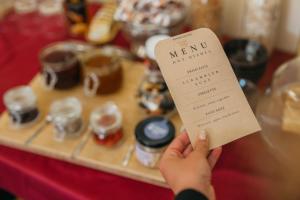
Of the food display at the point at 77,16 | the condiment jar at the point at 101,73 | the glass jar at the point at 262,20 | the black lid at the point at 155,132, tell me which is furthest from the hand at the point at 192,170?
the food display at the point at 77,16

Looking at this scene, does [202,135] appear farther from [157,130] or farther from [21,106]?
[21,106]

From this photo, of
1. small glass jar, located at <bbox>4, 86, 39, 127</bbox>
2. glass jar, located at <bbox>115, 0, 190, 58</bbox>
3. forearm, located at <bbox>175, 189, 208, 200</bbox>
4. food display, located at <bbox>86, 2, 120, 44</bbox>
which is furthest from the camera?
food display, located at <bbox>86, 2, 120, 44</bbox>

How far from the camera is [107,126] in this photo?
0.75m

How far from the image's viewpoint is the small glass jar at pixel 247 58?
0.81 metres

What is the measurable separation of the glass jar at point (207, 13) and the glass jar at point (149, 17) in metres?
0.03

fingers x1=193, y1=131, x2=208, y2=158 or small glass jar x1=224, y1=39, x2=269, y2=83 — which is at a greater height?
→ fingers x1=193, y1=131, x2=208, y2=158

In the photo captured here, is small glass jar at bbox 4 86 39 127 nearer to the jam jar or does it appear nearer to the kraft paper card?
the jam jar

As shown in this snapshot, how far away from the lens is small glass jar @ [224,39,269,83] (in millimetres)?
813

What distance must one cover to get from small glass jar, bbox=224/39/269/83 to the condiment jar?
26 cm

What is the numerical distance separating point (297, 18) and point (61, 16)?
2.35 ft

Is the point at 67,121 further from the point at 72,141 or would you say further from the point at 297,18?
the point at 297,18

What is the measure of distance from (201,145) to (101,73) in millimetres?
415

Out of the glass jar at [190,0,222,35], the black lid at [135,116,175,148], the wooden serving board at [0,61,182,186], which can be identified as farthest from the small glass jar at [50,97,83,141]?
the glass jar at [190,0,222,35]

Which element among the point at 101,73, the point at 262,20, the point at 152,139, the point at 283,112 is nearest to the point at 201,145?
the point at 152,139
